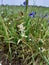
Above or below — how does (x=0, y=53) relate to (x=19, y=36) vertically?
below

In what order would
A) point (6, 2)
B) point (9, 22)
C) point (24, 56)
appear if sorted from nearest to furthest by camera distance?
point (24, 56) → point (9, 22) → point (6, 2)

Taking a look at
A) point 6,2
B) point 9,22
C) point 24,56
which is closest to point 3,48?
point 24,56

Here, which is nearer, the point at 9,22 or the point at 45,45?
the point at 45,45

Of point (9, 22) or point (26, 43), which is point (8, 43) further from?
point (9, 22)

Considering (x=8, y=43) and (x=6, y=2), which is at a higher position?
(x=8, y=43)

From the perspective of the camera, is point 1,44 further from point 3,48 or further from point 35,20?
point 35,20

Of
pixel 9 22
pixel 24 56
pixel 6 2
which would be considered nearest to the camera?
pixel 24 56

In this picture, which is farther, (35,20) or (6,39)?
(35,20)

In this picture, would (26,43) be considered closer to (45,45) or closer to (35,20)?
(45,45)

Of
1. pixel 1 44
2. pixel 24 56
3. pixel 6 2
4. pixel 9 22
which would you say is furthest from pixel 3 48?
pixel 6 2
